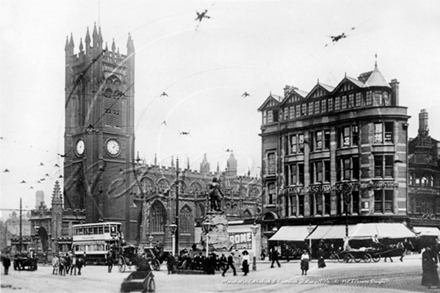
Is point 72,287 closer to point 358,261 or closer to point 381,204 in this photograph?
point 358,261

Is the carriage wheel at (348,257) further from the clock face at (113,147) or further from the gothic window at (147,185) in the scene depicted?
the gothic window at (147,185)

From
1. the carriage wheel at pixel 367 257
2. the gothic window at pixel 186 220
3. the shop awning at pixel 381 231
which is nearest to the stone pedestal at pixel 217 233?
the carriage wheel at pixel 367 257

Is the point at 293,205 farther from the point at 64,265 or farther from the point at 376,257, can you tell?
the point at 64,265

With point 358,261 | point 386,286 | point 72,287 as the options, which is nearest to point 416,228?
point 358,261

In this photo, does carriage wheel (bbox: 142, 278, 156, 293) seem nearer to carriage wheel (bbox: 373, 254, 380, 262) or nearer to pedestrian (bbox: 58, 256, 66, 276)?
pedestrian (bbox: 58, 256, 66, 276)

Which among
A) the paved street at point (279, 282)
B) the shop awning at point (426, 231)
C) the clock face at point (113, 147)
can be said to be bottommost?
the paved street at point (279, 282)

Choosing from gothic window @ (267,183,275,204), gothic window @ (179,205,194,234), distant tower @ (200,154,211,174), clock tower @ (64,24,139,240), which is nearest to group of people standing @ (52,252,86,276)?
gothic window @ (267,183,275,204)
